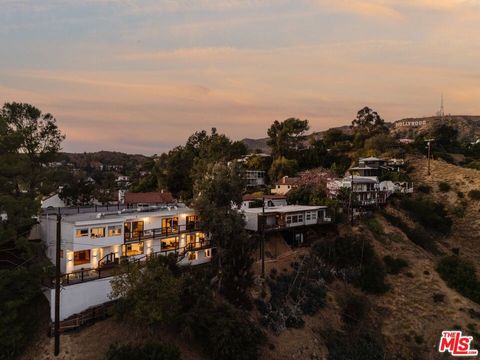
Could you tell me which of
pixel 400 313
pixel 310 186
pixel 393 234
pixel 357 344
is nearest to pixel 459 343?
pixel 400 313

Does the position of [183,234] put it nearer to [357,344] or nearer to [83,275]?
[83,275]

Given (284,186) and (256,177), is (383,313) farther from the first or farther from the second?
(256,177)

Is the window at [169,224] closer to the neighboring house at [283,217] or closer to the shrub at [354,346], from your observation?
the neighboring house at [283,217]

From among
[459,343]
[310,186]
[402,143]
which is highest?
[402,143]

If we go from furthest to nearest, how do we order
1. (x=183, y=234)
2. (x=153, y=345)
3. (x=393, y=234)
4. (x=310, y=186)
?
(x=310, y=186)
(x=393, y=234)
(x=183, y=234)
(x=153, y=345)

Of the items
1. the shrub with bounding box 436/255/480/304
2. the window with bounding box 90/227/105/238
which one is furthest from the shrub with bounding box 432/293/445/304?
the window with bounding box 90/227/105/238

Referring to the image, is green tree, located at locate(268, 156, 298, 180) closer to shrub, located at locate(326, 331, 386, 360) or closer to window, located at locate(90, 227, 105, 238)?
shrub, located at locate(326, 331, 386, 360)

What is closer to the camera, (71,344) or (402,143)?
(71,344)

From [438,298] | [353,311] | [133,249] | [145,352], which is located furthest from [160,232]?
[438,298]
